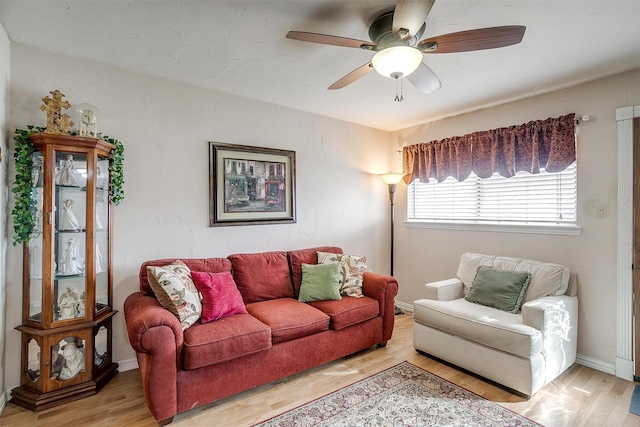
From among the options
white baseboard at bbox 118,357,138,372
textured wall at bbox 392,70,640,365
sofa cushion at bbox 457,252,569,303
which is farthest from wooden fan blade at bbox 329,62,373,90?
white baseboard at bbox 118,357,138,372

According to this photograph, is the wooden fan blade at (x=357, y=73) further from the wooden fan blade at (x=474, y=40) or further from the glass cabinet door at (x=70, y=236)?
the glass cabinet door at (x=70, y=236)

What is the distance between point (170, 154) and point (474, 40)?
247cm

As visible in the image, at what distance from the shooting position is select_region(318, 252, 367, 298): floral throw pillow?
3.12 m

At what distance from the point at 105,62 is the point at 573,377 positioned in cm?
448

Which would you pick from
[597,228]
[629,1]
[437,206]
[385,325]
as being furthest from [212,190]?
[597,228]

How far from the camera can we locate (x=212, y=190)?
306 cm

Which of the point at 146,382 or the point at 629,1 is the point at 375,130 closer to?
the point at 629,1

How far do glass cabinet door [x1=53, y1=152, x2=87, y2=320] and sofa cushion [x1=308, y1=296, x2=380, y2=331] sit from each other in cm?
181

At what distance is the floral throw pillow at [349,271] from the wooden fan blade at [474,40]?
201 centimetres

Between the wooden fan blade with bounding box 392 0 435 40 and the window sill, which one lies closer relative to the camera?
the wooden fan blade with bounding box 392 0 435 40

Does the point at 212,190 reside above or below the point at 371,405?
above

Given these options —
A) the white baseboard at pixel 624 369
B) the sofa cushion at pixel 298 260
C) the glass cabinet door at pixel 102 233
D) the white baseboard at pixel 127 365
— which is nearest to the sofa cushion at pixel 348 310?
the sofa cushion at pixel 298 260

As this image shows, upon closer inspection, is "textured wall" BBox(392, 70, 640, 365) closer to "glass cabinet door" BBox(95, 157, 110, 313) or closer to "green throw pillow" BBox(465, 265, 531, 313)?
"green throw pillow" BBox(465, 265, 531, 313)

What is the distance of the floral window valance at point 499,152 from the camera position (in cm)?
289
